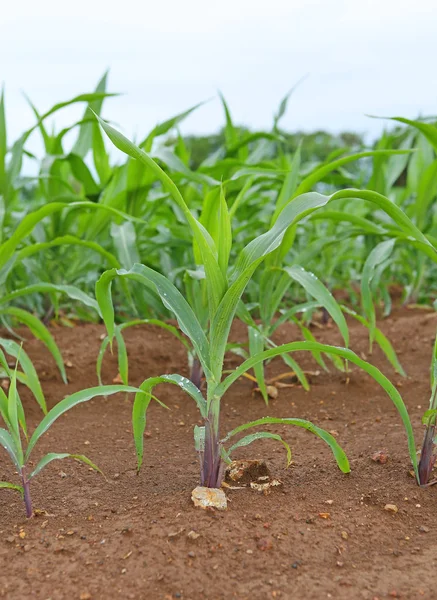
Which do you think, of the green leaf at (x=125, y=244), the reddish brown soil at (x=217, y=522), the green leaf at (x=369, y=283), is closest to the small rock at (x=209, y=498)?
the reddish brown soil at (x=217, y=522)

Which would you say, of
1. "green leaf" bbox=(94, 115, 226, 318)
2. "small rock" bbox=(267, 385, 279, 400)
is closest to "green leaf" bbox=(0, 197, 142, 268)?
"green leaf" bbox=(94, 115, 226, 318)

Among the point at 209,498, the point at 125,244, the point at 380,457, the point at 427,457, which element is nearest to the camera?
the point at 209,498

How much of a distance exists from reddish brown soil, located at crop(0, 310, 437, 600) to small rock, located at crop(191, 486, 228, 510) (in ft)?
0.06

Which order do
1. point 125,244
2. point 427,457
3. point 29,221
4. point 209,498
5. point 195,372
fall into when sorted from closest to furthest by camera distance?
point 209,498 → point 427,457 → point 29,221 → point 195,372 → point 125,244

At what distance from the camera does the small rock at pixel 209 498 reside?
3.61 feet

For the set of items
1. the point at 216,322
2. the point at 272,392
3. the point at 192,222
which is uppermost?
the point at 192,222

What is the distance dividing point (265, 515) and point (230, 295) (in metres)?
0.37

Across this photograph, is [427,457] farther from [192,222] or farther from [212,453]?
[192,222]

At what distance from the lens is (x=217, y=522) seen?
1.05 meters

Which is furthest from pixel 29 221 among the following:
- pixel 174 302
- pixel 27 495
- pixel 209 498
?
pixel 209 498

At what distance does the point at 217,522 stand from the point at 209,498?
0.07 m

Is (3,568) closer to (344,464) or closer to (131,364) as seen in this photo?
(344,464)

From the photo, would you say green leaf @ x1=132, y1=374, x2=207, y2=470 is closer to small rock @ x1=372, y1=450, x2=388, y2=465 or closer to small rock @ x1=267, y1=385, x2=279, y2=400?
small rock @ x1=372, y1=450, x2=388, y2=465

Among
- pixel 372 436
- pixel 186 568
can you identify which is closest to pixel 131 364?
pixel 372 436
